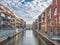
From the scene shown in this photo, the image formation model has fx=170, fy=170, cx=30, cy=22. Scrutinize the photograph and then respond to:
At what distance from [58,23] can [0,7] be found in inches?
1069

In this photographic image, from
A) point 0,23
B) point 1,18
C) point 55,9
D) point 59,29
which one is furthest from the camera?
point 1,18

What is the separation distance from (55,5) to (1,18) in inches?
988

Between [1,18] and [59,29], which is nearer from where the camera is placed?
[59,29]

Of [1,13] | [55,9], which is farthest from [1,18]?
[55,9]

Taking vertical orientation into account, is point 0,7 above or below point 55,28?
above

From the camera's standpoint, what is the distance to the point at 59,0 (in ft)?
118

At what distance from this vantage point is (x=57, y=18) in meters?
36.3

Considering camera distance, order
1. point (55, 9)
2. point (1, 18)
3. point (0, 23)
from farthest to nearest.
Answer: point (1, 18) < point (0, 23) < point (55, 9)

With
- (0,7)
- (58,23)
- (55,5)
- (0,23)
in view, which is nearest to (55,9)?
(55,5)

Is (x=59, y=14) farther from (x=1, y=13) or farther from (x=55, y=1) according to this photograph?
(x=1, y=13)

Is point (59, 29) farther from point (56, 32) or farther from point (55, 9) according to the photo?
point (55, 9)

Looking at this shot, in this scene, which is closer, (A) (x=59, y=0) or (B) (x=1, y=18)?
(A) (x=59, y=0)

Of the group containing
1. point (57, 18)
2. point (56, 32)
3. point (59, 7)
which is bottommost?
point (56, 32)

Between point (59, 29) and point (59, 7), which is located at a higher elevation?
point (59, 7)
